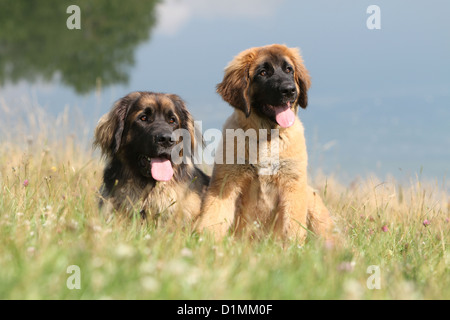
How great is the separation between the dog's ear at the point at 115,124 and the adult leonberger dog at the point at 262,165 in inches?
36.9

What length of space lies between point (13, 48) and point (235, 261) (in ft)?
72.2

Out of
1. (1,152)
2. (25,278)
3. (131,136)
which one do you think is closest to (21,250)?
(25,278)

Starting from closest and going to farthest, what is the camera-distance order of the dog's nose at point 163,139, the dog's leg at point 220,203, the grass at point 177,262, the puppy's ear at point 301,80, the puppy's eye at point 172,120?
1. the grass at point 177,262
2. the dog's nose at point 163,139
3. the dog's leg at point 220,203
4. the puppy's eye at point 172,120
5. the puppy's ear at point 301,80

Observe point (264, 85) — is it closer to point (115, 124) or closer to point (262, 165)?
point (262, 165)

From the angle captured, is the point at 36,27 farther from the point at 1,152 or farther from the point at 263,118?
the point at 263,118

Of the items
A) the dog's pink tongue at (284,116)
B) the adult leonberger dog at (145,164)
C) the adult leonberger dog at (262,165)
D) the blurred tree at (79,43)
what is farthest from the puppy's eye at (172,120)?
the blurred tree at (79,43)

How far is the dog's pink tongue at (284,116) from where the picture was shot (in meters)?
4.95

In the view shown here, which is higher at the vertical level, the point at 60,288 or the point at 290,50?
the point at 290,50

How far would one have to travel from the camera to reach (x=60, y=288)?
2.76m

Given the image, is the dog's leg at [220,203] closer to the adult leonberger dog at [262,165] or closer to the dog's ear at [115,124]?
the adult leonberger dog at [262,165]

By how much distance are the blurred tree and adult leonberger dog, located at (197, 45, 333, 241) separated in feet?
58.3

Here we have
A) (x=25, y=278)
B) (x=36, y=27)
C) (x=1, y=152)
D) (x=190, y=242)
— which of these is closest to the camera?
(x=25, y=278)

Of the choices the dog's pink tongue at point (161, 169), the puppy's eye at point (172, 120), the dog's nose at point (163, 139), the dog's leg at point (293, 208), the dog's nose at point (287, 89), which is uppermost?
the dog's nose at point (287, 89)

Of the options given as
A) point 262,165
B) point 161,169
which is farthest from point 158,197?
point 262,165
